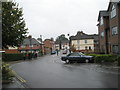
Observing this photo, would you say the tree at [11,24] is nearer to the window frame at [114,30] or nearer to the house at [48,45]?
the window frame at [114,30]

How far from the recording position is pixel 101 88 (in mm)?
8883

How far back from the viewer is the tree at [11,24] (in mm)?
16547

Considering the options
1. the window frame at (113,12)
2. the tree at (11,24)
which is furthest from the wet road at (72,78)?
the window frame at (113,12)

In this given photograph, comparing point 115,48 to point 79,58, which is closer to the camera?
point 79,58

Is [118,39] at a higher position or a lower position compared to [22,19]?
lower

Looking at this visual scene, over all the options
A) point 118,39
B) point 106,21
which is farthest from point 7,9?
point 106,21

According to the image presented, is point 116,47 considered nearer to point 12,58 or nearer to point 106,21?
point 106,21

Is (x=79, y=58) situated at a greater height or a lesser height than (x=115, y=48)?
lesser

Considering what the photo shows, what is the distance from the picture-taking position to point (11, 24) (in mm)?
16938

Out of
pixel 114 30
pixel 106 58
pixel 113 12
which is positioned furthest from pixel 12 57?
pixel 106 58

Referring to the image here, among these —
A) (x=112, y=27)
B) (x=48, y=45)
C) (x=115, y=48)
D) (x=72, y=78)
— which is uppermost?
(x=112, y=27)

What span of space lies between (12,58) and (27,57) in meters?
5.38

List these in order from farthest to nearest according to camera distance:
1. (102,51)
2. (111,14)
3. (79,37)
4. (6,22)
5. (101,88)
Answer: (79,37), (102,51), (111,14), (6,22), (101,88)

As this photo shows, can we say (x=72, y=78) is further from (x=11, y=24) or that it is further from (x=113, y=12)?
(x=113, y=12)
